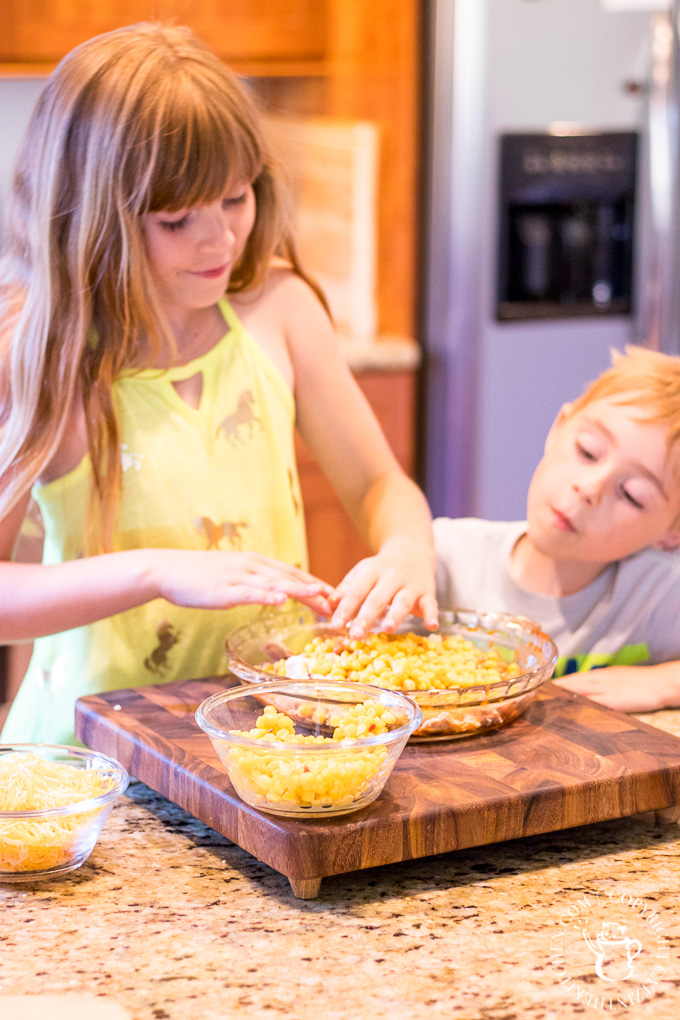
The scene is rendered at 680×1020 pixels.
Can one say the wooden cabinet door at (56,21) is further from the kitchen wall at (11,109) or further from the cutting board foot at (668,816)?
the cutting board foot at (668,816)

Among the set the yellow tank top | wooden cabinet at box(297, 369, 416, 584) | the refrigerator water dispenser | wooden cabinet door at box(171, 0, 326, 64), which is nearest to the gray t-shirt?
the yellow tank top

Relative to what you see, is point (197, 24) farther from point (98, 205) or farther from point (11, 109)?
point (98, 205)

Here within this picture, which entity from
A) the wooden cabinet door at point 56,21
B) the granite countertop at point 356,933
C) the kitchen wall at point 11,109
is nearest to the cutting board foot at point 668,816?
the granite countertop at point 356,933

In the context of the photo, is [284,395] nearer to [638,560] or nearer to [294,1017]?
[638,560]

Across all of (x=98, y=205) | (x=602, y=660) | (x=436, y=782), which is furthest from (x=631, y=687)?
(x=98, y=205)

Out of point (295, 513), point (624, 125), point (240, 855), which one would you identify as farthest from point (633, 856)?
point (624, 125)

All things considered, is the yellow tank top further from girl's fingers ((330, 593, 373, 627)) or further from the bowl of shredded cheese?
the bowl of shredded cheese

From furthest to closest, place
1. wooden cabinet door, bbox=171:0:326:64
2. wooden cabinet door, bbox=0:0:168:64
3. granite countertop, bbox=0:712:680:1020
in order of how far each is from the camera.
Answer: wooden cabinet door, bbox=171:0:326:64 → wooden cabinet door, bbox=0:0:168:64 → granite countertop, bbox=0:712:680:1020

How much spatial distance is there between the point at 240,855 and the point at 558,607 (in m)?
0.73

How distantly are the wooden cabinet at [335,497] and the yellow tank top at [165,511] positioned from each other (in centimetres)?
168

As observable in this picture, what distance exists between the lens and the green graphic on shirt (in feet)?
4.92

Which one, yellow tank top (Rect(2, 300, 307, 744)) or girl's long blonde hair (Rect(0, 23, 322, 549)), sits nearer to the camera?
girl's long blonde hair (Rect(0, 23, 322, 549))

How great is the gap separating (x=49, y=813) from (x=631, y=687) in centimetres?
70

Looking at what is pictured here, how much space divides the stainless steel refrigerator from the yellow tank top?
1.78m
